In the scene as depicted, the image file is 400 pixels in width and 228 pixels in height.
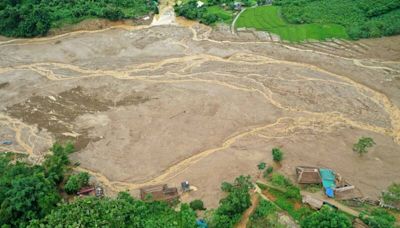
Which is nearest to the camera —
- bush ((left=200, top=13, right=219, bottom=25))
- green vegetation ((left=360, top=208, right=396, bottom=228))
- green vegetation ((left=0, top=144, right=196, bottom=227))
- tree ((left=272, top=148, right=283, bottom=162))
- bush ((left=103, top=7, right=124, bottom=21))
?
green vegetation ((left=0, top=144, right=196, bottom=227))

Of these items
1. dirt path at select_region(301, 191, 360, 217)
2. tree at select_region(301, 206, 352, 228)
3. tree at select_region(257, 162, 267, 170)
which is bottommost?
dirt path at select_region(301, 191, 360, 217)

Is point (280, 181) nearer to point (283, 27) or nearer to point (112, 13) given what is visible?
point (283, 27)

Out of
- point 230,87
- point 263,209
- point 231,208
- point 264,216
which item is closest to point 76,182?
point 231,208

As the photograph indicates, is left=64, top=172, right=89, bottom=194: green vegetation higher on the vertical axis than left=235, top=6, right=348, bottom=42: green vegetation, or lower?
lower

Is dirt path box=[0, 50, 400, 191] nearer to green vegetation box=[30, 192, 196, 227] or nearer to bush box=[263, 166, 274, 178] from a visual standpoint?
green vegetation box=[30, 192, 196, 227]

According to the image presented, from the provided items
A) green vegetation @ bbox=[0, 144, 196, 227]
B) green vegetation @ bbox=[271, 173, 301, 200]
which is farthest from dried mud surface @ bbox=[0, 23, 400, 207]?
green vegetation @ bbox=[0, 144, 196, 227]

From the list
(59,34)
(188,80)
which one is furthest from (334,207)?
(59,34)

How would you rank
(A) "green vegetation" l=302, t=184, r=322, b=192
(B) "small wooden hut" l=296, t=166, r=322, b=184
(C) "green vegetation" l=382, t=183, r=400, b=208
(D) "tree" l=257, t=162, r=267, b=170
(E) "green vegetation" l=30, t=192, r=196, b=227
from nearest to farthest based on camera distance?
1. (E) "green vegetation" l=30, t=192, r=196, b=227
2. (C) "green vegetation" l=382, t=183, r=400, b=208
3. (A) "green vegetation" l=302, t=184, r=322, b=192
4. (B) "small wooden hut" l=296, t=166, r=322, b=184
5. (D) "tree" l=257, t=162, r=267, b=170
